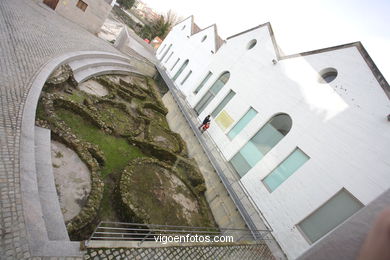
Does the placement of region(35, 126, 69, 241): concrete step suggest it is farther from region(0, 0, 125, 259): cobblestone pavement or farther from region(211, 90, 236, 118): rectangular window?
region(211, 90, 236, 118): rectangular window

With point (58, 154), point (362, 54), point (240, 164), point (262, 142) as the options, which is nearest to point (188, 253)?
point (58, 154)

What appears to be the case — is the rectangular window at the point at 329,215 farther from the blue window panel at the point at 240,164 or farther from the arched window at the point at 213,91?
the arched window at the point at 213,91

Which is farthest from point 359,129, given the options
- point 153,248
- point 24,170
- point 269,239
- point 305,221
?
point 24,170

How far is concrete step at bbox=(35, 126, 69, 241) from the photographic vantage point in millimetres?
6281

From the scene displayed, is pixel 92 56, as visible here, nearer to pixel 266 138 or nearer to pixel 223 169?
pixel 223 169

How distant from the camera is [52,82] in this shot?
11930mm

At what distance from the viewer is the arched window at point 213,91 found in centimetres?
1864

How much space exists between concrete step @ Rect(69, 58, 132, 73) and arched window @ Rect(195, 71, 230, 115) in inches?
372

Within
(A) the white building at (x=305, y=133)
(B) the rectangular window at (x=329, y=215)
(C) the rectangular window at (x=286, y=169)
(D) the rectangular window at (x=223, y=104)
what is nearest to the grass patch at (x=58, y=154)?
(A) the white building at (x=305, y=133)

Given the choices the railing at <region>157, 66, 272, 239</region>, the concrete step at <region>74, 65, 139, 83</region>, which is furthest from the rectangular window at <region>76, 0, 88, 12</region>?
the railing at <region>157, 66, 272, 239</region>

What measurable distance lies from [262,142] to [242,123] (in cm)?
229

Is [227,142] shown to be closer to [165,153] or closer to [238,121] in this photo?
[238,121]

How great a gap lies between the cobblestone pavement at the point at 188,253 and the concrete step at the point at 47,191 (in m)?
1.16

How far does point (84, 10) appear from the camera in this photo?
2631cm
